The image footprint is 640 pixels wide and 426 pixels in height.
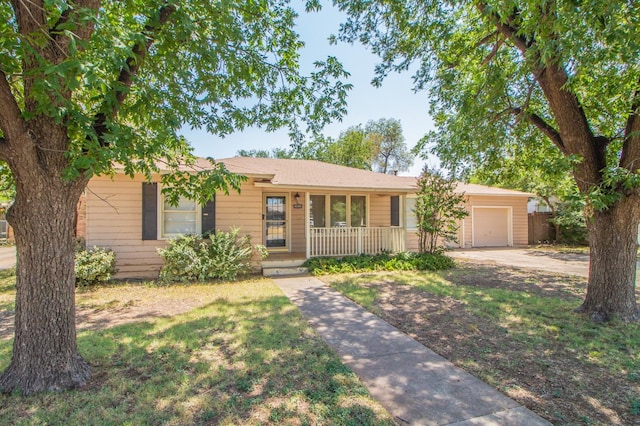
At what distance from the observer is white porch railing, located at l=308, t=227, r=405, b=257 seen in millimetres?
9438

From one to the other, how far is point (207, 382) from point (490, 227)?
1534 cm

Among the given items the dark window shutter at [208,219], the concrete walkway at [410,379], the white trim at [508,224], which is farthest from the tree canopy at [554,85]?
the white trim at [508,224]

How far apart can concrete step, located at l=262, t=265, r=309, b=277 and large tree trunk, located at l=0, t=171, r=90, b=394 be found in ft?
18.1

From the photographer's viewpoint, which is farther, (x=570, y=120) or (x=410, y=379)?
(x=570, y=120)

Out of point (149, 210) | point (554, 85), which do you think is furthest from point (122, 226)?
point (554, 85)

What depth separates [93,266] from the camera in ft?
22.6

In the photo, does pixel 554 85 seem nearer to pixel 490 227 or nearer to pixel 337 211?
pixel 337 211

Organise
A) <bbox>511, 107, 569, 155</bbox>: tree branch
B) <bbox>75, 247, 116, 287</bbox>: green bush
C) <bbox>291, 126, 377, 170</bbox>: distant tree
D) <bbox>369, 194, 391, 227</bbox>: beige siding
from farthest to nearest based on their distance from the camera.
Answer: <bbox>291, 126, 377, 170</bbox>: distant tree < <bbox>369, 194, 391, 227</bbox>: beige siding < <bbox>75, 247, 116, 287</bbox>: green bush < <bbox>511, 107, 569, 155</bbox>: tree branch

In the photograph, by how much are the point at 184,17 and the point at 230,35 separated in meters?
0.74

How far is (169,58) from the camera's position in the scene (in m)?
3.25

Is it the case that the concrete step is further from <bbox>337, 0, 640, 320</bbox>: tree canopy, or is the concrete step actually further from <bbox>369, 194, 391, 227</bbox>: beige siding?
<bbox>337, 0, 640, 320</bbox>: tree canopy

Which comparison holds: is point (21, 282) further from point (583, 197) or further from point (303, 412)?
point (583, 197)

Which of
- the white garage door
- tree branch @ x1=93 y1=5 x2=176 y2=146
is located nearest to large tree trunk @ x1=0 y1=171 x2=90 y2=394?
tree branch @ x1=93 y1=5 x2=176 y2=146

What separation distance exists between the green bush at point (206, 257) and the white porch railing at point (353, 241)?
190 centimetres
